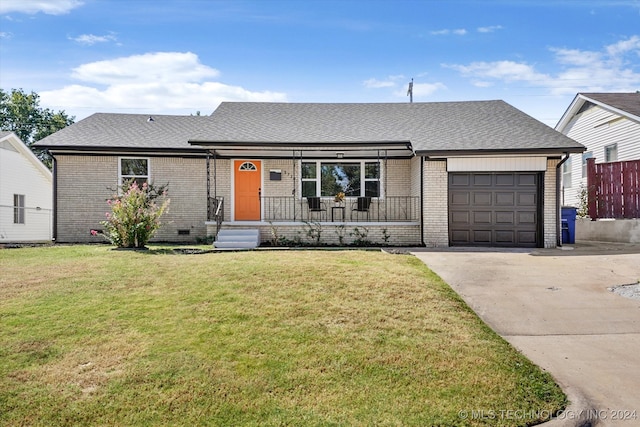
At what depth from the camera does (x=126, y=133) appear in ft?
48.2

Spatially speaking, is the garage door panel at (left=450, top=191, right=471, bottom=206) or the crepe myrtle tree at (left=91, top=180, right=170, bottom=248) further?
the garage door panel at (left=450, top=191, right=471, bottom=206)

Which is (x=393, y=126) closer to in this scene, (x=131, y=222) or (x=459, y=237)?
(x=459, y=237)

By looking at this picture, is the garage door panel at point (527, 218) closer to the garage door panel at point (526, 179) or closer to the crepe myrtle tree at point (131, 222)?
the garage door panel at point (526, 179)

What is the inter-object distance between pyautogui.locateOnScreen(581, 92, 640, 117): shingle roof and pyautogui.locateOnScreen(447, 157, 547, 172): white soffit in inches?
277

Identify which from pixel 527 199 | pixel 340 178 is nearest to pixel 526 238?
pixel 527 199

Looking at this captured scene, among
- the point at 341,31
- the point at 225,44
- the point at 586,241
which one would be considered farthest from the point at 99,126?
the point at 586,241

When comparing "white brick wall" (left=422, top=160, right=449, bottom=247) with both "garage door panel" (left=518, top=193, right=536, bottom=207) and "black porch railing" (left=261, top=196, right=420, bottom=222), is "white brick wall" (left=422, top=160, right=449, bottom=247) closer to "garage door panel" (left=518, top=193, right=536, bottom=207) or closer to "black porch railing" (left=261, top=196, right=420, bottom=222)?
"black porch railing" (left=261, top=196, right=420, bottom=222)

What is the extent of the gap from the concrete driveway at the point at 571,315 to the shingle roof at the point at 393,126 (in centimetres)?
414

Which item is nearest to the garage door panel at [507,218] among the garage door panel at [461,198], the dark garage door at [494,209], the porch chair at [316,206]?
the dark garage door at [494,209]

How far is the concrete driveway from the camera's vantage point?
11.4 ft

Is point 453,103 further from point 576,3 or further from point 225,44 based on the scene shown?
point 225,44

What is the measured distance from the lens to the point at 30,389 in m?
3.37

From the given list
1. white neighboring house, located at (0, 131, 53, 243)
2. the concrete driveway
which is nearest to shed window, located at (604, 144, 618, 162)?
the concrete driveway

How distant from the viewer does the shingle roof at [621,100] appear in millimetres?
16078
